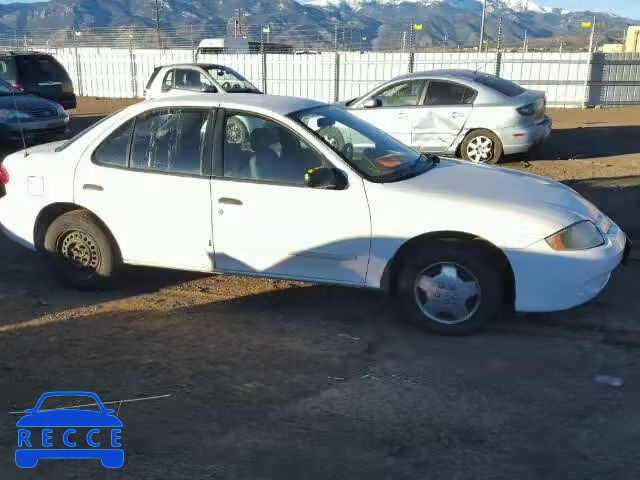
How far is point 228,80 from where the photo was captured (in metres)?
16.5

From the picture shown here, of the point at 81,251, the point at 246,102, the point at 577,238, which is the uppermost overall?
the point at 246,102

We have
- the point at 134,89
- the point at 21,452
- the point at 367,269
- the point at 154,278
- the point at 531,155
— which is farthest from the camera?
the point at 134,89

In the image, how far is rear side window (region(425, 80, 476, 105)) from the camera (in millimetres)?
11023

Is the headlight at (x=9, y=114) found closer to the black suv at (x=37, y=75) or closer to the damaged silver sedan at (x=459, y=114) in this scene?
the black suv at (x=37, y=75)

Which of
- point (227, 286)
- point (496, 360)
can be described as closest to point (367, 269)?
point (496, 360)

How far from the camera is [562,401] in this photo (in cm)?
380

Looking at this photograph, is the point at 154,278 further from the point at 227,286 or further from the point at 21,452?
the point at 21,452

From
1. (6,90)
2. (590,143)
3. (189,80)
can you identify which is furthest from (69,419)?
(189,80)

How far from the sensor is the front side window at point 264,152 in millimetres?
4875

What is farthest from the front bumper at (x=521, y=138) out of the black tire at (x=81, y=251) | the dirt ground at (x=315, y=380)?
the black tire at (x=81, y=251)

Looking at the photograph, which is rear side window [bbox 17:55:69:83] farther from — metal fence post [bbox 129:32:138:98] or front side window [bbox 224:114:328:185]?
front side window [bbox 224:114:328:185]

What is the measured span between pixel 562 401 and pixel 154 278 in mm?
3647

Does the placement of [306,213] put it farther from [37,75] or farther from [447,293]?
[37,75]

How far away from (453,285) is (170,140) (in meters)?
2.39
